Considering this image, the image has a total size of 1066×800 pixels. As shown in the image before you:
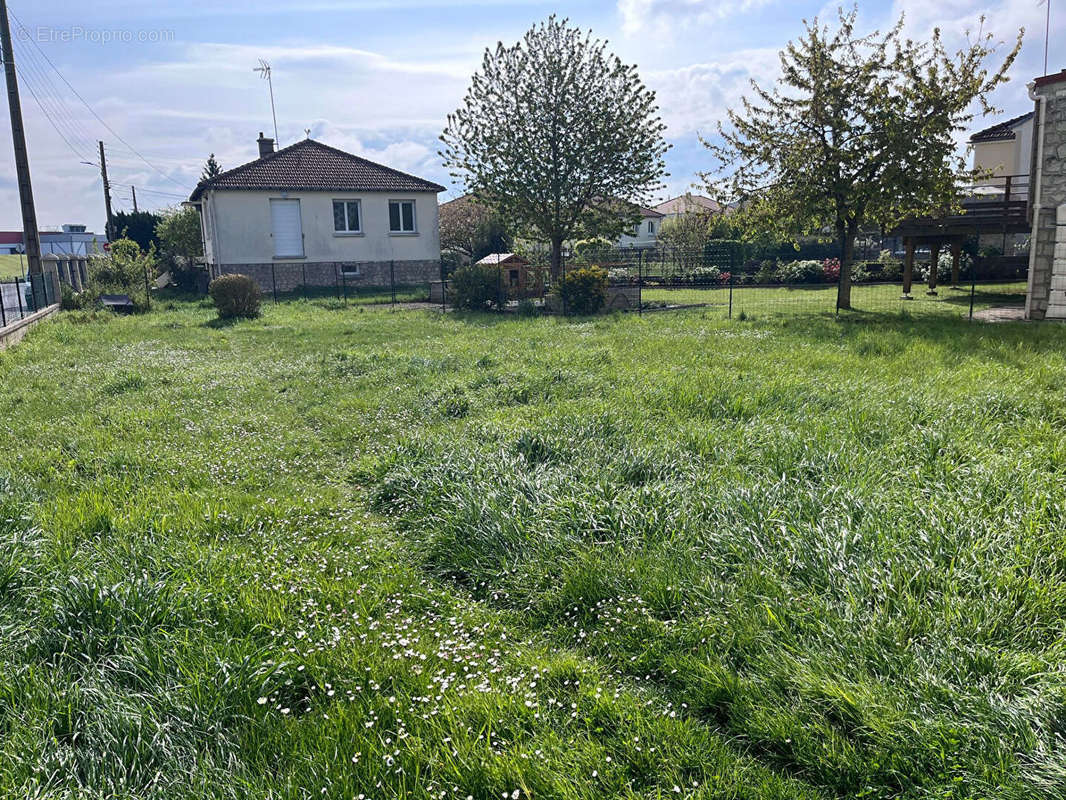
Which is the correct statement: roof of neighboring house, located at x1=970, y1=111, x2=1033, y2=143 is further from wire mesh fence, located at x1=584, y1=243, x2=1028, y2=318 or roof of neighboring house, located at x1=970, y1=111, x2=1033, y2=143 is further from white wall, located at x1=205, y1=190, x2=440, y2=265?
white wall, located at x1=205, y1=190, x2=440, y2=265

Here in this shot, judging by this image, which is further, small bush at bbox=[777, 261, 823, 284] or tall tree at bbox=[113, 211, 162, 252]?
tall tree at bbox=[113, 211, 162, 252]

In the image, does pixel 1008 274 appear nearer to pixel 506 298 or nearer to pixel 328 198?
pixel 506 298

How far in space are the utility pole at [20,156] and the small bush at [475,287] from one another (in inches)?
464

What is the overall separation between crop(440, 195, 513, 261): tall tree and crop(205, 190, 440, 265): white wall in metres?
4.66

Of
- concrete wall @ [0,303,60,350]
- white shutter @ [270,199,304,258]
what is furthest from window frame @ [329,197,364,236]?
concrete wall @ [0,303,60,350]

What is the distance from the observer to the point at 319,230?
1199 inches

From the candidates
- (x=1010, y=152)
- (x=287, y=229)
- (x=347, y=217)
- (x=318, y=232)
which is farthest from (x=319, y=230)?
(x=1010, y=152)

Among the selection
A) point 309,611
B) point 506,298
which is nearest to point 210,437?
point 309,611

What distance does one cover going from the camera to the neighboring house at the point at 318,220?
94.8ft

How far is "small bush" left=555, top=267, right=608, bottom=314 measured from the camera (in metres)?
19.8

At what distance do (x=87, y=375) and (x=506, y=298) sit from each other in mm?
13270

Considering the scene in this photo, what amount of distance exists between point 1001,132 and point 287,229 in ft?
107

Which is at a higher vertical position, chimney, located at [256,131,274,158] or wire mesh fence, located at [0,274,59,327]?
chimney, located at [256,131,274,158]

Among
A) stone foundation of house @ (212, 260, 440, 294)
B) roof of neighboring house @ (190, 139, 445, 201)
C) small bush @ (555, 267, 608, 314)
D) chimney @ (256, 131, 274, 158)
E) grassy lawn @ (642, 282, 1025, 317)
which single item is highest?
chimney @ (256, 131, 274, 158)
